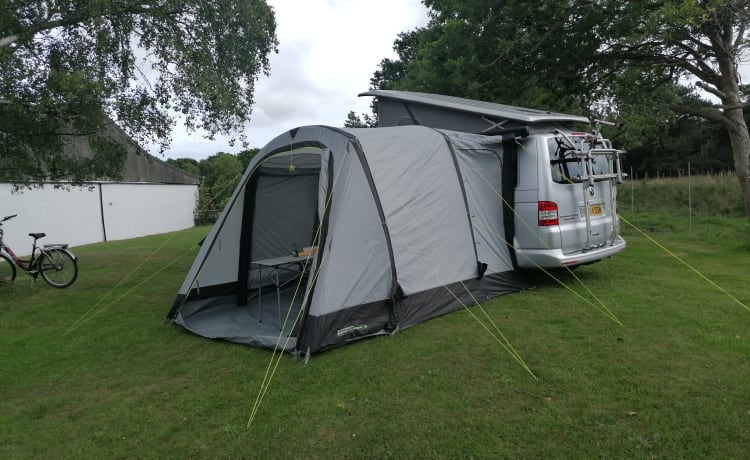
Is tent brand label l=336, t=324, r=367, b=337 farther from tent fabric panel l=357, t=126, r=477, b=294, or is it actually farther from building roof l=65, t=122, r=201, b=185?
building roof l=65, t=122, r=201, b=185

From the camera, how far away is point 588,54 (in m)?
10.9

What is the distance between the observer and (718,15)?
10.0 meters

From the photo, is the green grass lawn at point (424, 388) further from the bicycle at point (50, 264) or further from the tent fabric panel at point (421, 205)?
the bicycle at point (50, 264)

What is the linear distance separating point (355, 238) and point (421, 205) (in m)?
1.04

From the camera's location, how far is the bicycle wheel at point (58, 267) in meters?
8.30

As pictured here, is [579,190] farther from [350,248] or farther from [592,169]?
[350,248]

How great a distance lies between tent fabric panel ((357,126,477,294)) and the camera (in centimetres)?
530

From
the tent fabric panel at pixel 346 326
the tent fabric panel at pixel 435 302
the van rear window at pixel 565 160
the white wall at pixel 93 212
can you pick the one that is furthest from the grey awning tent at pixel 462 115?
the white wall at pixel 93 212

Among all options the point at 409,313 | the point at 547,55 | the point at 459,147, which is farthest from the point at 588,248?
the point at 547,55

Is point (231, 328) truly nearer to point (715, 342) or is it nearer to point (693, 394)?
point (693, 394)

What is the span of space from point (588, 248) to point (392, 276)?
2.89 m

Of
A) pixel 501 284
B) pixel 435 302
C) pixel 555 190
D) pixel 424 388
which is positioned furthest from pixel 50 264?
pixel 555 190

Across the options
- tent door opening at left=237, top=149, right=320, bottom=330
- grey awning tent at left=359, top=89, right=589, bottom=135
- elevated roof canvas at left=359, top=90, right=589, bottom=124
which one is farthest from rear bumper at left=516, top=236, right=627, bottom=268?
tent door opening at left=237, top=149, right=320, bottom=330

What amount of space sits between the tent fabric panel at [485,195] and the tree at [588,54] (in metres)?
4.87
